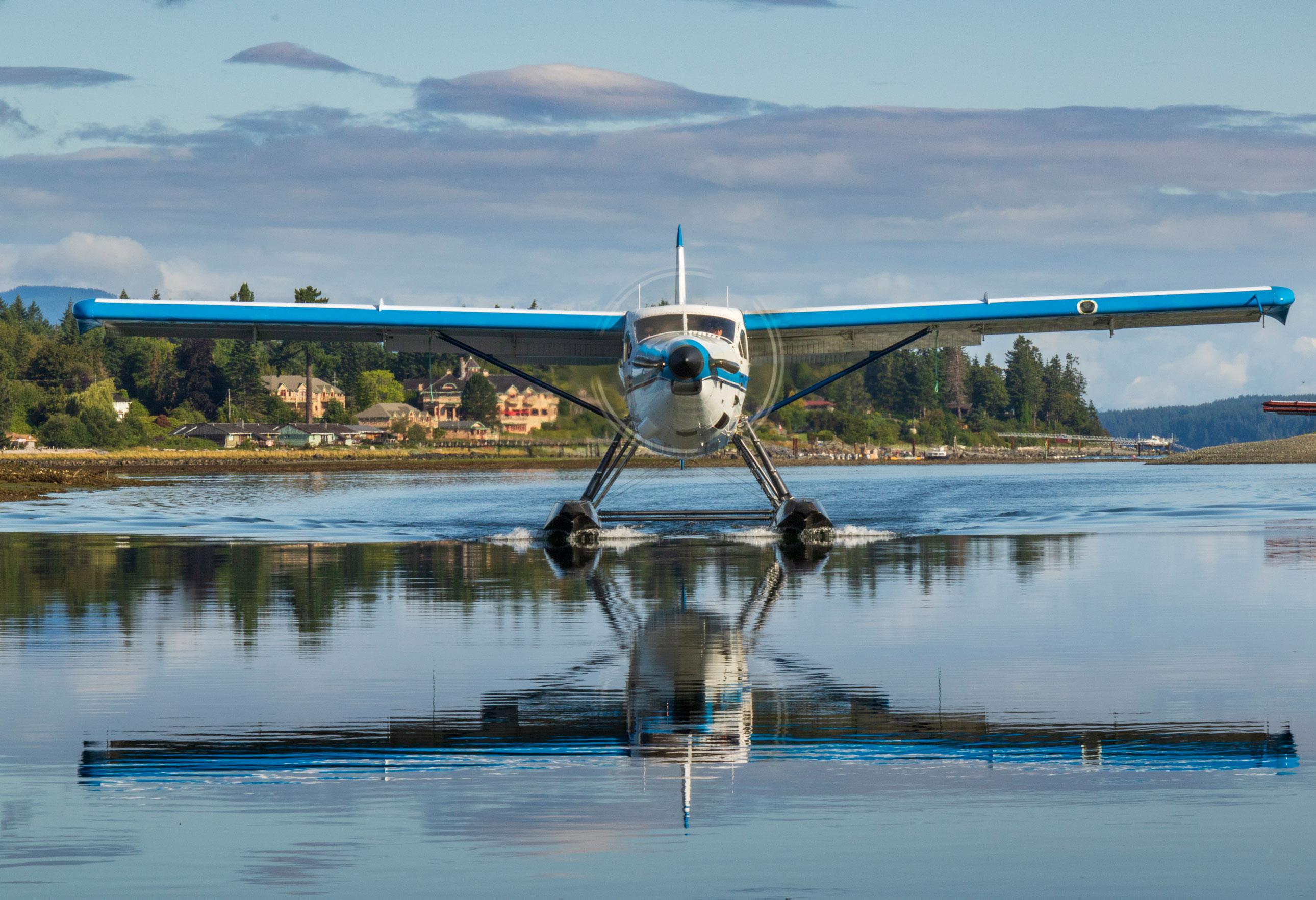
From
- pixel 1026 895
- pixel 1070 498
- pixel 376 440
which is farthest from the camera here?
pixel 376 440

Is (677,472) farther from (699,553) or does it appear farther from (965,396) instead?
(965,396)

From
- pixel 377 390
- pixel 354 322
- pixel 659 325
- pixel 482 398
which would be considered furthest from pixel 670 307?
pixel 377 390

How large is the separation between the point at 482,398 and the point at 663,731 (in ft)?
350

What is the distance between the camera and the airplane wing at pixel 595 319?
1961 centimetres

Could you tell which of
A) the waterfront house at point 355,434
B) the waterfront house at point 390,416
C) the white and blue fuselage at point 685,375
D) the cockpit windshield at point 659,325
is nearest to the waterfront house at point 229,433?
the waterfront house at point 355,434

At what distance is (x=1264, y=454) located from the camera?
365 feet

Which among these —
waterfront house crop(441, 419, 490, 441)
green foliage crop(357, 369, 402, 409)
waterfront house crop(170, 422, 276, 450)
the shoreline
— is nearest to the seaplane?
the shoreline

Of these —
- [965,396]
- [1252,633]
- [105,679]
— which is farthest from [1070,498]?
[965,396]

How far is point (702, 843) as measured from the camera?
440 centimetres

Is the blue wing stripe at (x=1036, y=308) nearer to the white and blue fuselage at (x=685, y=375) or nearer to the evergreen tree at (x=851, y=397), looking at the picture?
the white and blue fuselage at (x=685, y=375)

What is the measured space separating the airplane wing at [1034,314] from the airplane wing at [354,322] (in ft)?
7.78

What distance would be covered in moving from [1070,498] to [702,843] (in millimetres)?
32745

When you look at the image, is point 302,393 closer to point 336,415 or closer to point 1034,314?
point 336,415

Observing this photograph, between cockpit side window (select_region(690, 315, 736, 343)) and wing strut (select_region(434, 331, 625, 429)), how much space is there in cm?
312
